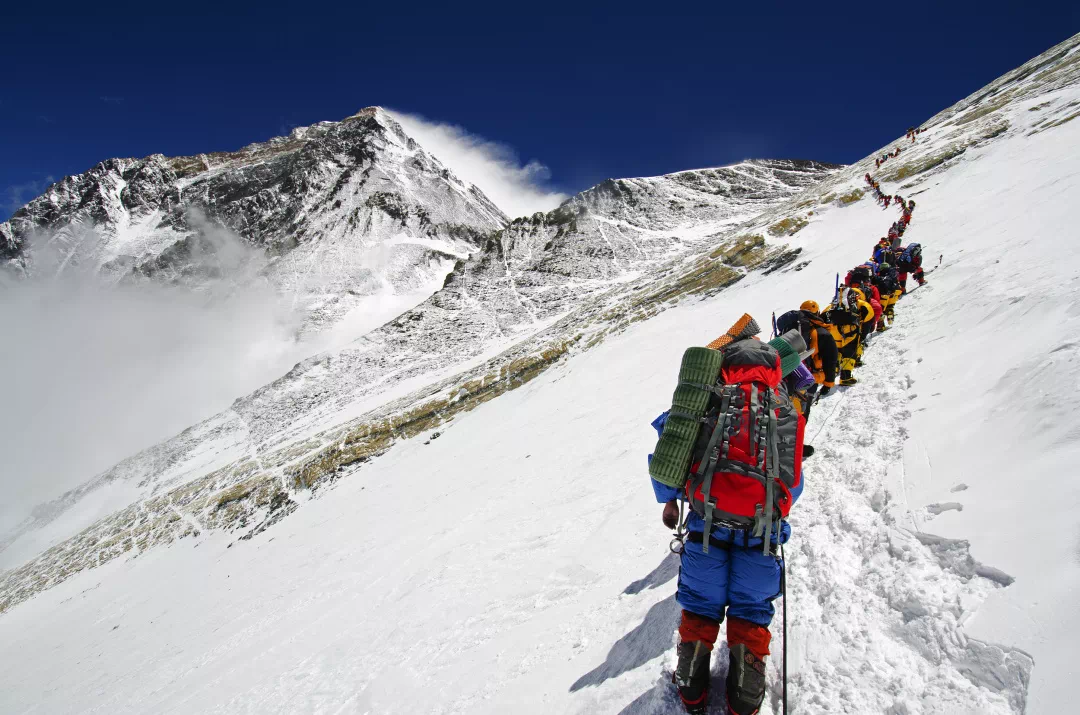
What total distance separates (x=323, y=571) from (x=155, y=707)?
4.91 m

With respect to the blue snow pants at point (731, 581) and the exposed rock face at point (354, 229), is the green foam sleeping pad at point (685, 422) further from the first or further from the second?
the exposed rock face at point (354, 229)

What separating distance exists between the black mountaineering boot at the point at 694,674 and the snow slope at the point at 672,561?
33 cm

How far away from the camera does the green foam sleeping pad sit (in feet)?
10.3

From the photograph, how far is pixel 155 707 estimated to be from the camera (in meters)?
12.2

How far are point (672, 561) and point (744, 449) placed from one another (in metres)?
3.01

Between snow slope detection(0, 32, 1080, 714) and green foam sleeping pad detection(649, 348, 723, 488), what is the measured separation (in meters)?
1.73

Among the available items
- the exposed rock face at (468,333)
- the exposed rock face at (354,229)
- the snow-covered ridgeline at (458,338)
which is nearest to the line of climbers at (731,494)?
the exposed rock face at (468,333)

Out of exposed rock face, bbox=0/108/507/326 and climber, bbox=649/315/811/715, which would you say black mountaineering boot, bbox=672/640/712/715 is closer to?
climber, bbox=649/315/811/715

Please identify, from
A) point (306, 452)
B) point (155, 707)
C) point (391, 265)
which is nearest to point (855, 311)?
point (155, 707)

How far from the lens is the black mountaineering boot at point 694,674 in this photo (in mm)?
3100

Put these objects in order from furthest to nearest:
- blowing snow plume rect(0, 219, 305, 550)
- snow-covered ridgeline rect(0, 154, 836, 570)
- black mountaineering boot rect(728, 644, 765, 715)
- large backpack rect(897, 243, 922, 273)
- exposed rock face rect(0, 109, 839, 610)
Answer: blowing snow plume rect(0, 219, 305, 550), snow-covered ridgeline rect(0, 154, 836, 570), exposed rock face rect(0, 109, 839, 610), large backpack rect(897, 243, 922, 273), black mountaineering boot rect(728, 644, 765, 715)

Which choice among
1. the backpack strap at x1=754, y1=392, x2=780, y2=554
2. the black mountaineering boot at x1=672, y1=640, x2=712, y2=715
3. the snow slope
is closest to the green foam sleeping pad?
the backpack strap at x1=754, y1=392, x2=780, y2=554

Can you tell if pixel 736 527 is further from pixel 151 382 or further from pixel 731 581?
pixel 151 382

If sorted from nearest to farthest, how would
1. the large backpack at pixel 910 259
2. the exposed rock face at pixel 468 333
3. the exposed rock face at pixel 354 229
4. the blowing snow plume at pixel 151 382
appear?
1. the large backpack at pixel 910 259
2. the exposed rock face at pixel 468 333
3. the blowing snow plume at pixel 151 382
4. the exposed rock face at pixel 354 229
